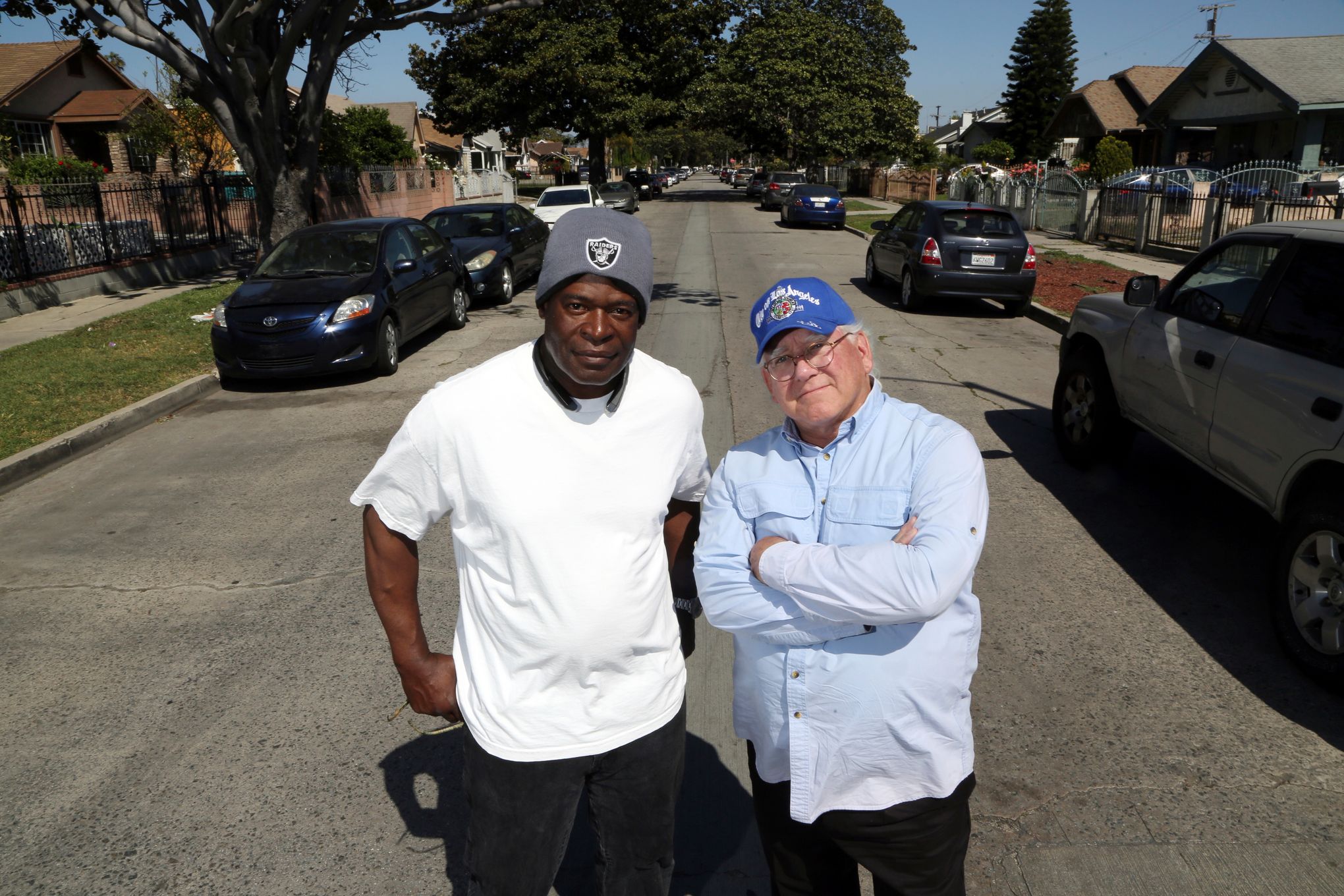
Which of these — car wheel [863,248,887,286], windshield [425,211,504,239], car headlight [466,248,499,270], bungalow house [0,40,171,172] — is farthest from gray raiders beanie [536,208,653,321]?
bungalow house [0,40,171,172]

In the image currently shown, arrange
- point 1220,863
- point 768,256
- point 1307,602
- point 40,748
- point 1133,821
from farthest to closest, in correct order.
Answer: point 768,256, point 1307,602, point 40,748, point 1133,821, point 1220,863

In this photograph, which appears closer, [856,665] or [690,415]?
→ [856,665]

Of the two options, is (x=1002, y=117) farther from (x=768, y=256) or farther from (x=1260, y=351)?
(x=1260, y=351)

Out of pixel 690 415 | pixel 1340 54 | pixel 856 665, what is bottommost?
pixel 856 665

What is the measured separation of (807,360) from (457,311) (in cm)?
1133

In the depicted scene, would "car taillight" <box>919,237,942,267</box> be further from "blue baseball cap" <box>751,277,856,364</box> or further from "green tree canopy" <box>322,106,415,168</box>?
"green tree canopy" <box>322,106,415,168</box>

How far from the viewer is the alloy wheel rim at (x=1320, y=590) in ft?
12.6

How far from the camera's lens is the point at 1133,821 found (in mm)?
3117

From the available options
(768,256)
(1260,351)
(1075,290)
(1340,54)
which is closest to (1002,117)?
(1340,54)

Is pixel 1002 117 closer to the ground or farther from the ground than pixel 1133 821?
farther from the ground

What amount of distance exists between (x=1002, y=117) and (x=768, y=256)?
57.6 meters

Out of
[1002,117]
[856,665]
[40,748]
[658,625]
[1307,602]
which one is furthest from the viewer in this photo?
[1002,117]

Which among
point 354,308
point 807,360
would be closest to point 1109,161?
point 354,308

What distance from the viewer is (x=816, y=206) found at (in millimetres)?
29844
